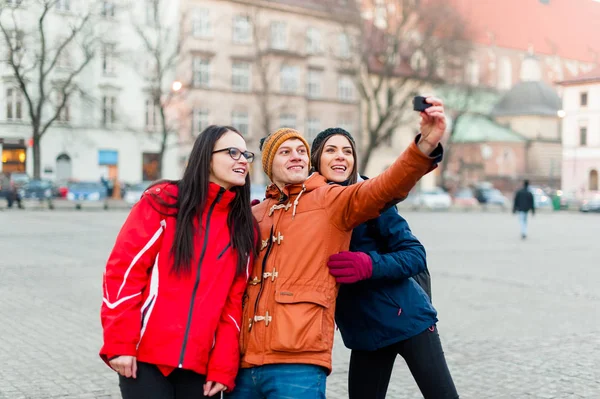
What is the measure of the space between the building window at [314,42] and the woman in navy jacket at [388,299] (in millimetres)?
59133

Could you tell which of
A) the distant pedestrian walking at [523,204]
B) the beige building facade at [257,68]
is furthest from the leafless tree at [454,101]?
the distant pedestrian walking at [523,204]

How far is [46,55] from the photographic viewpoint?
158 feet

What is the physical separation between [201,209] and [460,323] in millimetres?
6758

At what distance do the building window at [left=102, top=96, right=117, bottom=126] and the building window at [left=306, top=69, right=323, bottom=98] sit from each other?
54.6ft

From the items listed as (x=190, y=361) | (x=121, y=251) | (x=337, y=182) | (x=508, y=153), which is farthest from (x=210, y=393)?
(x=508, y=153)

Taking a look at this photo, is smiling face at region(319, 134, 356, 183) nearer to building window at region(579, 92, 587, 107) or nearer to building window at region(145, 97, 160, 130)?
building window at region(145, 97, 160, 130)

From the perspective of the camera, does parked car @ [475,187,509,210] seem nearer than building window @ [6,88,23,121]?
No

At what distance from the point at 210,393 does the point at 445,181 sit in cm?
6883

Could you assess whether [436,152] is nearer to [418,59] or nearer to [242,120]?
[418,59]

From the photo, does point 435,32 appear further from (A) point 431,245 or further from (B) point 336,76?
(A) point 431,245

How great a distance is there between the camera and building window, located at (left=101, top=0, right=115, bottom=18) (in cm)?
5294

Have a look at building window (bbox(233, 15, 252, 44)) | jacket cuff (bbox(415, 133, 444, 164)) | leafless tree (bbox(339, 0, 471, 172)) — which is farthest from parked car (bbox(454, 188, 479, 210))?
jacket cuff (bbox(415, 133, 444, 164))

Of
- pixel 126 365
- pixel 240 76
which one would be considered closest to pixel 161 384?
pixel 126 365

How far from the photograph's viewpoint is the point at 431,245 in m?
21.2
